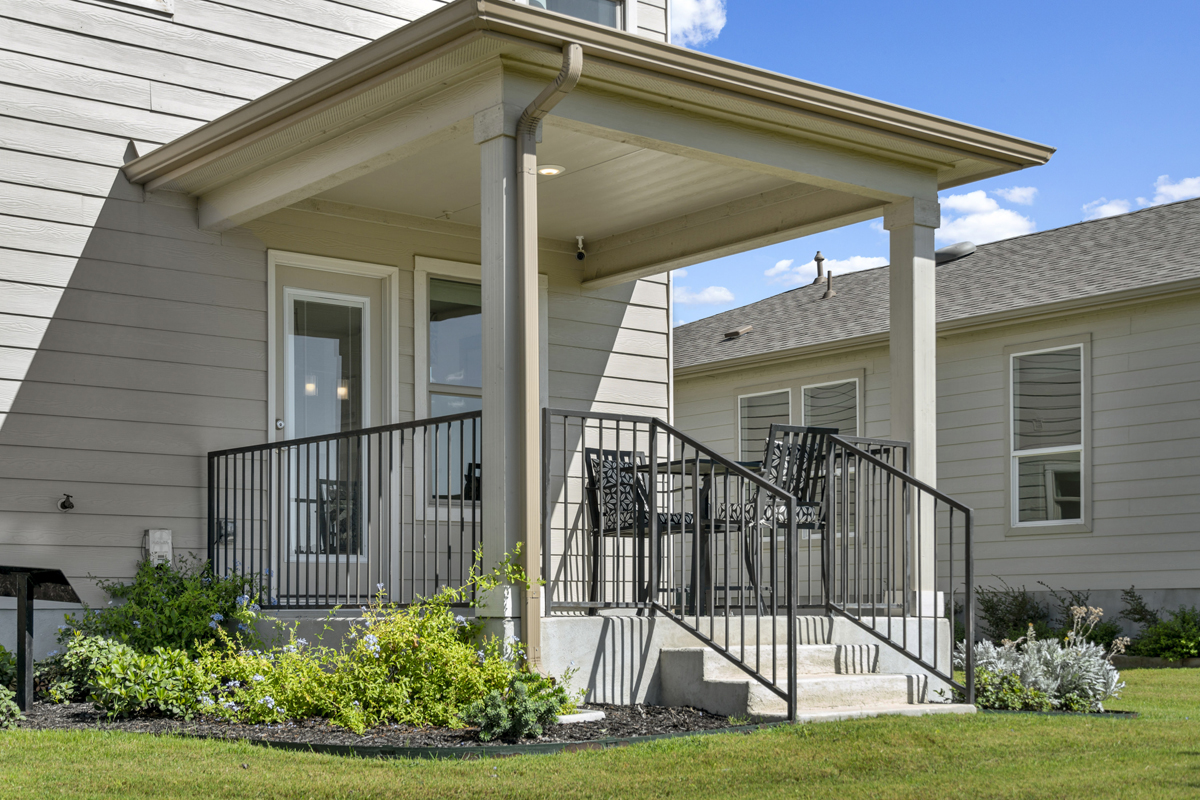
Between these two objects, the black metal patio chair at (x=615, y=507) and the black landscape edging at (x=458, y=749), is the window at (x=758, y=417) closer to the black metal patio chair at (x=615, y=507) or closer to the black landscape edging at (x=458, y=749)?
the black metal patio chair at (x=615, y=507)

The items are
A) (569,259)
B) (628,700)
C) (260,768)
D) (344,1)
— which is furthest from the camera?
(569,259)

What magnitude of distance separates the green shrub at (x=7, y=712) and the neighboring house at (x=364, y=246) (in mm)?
1414

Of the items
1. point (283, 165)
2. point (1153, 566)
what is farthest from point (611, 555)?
point (1153, 566)

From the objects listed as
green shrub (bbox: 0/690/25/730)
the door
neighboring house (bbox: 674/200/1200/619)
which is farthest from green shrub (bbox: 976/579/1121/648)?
green shrub (bbox: 0/690/25/730)

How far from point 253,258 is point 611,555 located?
3117 mm

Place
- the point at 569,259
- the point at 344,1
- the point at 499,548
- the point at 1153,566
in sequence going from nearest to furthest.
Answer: the point at 499,548 < the point at 344,1 < the point at 569,259 < the point at 1153,566

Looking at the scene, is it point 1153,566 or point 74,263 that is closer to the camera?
point 74,263

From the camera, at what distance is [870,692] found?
19.9ft

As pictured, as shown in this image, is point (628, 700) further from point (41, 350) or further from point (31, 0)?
point (31, 0)

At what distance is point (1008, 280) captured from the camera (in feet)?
41.2

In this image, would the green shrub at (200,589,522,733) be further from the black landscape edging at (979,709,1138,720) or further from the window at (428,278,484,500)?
the window at (428,278,484,500)

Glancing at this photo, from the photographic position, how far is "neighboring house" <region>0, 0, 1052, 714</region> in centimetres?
578

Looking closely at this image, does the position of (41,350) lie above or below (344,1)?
below

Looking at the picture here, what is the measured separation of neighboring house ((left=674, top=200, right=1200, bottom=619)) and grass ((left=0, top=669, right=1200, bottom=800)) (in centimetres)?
572
